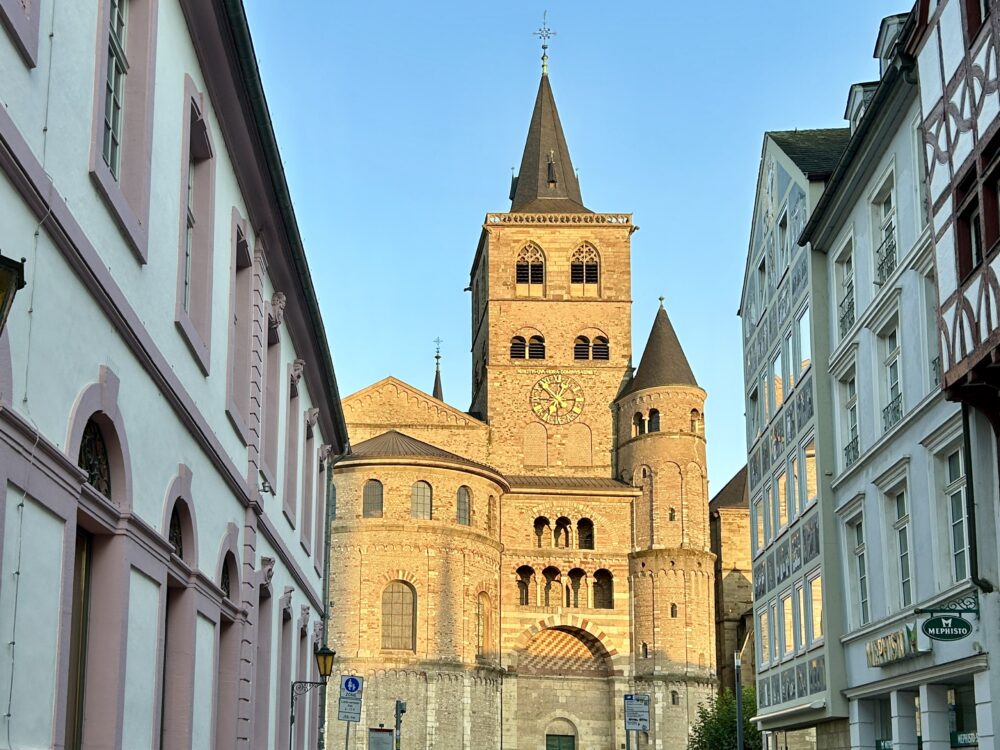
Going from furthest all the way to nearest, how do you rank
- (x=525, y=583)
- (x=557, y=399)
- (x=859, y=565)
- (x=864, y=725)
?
(x=557, y=399) < (x=525, y=583) < (x=859, y=565) < (x=864, y=725)

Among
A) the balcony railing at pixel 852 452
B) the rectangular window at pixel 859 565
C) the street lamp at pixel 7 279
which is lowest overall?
the street lamp at pixel 7 279

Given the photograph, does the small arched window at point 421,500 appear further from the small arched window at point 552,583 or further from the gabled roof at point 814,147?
the gabled roof at point 814,147

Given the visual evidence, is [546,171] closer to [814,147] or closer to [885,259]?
[814,147]

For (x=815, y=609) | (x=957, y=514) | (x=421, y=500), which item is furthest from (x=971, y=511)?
(x=421, y=500)

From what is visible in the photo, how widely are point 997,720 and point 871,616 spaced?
5676 mm

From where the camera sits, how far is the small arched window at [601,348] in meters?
77.7

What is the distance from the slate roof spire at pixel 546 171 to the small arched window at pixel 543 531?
18.1 metres

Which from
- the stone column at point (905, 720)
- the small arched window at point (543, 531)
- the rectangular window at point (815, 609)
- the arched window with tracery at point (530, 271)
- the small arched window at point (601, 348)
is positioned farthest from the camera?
the arched window with tracery at point (530, 271)

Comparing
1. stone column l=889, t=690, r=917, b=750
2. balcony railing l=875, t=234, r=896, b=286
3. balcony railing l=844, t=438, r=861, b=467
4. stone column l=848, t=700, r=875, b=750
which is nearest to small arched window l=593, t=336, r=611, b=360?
balcony railing l=844, t=438, r=861, b=467

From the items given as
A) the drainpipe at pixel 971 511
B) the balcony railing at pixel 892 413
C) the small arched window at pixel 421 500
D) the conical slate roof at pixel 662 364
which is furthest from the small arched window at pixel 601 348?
the drainpipe at pixel 971 511

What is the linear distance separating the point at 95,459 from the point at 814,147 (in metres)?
21.6

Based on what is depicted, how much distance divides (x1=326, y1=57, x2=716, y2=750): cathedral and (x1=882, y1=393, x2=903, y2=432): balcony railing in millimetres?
44824

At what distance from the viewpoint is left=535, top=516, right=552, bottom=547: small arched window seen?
7225cm

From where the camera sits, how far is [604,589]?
236ft
